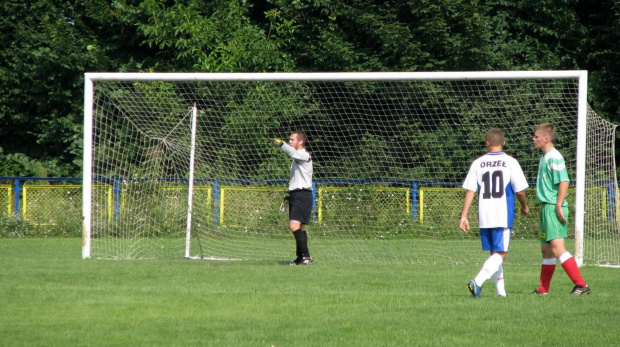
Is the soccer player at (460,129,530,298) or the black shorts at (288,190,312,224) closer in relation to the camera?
the soccer player at (460,129,530,298)

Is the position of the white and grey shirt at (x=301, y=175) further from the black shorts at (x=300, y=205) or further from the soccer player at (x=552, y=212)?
the soccer player at (x=552, y=212)

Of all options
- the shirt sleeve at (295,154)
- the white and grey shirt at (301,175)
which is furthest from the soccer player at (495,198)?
the white and grey shirt at (301,175)

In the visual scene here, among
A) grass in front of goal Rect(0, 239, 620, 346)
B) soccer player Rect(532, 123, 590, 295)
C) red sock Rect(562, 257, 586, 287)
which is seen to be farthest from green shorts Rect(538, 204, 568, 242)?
grass in front of goal Rect(0, 239, 620, 346)

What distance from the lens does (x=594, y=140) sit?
38.8ft

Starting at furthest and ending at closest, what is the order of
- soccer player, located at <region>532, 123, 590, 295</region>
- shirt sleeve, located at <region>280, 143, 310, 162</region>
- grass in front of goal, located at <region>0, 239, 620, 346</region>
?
shirt sleeve, located at <region>280, 143, 310, 162</region>, soccer player, located at <region>532, 123, 590, 295</region>, grass in front of goal, located at <region>0, 239, 620, 346</region>

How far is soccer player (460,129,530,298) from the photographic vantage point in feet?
23.1

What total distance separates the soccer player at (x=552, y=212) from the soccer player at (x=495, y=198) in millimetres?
328

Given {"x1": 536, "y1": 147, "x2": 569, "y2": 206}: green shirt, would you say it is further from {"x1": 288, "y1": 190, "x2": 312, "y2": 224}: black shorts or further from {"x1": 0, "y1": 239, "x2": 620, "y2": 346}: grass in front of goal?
{"x1": 288, "y1": 190, "x2": 312, "y2": 224}: black shorts

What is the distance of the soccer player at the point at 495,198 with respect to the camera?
7055mm

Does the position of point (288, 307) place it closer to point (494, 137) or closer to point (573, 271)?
point (494, 137)

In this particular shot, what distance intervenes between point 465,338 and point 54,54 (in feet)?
62.8

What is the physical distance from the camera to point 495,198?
7.11 meters

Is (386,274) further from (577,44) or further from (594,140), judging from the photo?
(577,44)

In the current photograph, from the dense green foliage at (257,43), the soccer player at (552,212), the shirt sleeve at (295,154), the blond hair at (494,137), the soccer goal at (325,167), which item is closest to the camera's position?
the blond hair at (494,137)
